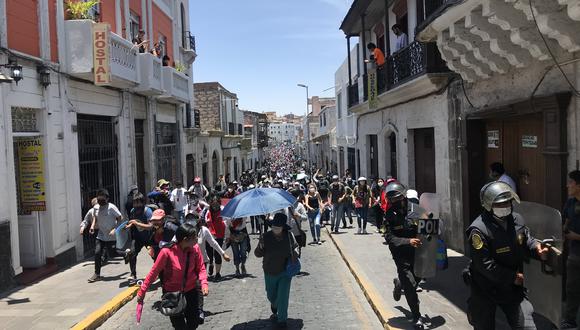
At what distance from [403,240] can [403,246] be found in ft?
0.36

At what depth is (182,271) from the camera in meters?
5.22

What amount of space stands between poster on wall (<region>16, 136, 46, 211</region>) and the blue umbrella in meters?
4.73

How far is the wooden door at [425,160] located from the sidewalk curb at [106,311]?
303 inches

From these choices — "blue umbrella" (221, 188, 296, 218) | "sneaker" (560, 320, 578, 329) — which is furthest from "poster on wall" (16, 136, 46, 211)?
"sneaker" (560, 320, 578, 329)

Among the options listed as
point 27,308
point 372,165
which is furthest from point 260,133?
point 27,308

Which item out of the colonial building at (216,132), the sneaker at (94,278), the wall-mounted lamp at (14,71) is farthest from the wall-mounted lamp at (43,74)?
the colonial building at (216,132)

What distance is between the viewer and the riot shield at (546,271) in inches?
184

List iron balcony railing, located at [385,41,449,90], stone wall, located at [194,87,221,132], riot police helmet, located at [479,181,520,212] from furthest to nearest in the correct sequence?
1. stone wall, located at [194,87,221,132]
2. iron balcony railing, located at [385,41,449,90]
3. riot police helmet, located at [479,181,520,212]

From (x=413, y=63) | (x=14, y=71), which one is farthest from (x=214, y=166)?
(x=14, y=71)

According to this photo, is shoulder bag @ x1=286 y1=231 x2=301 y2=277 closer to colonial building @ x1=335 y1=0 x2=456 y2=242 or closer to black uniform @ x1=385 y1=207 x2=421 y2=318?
black uniform @ x1=385 y1=207 x2=421 y2=318

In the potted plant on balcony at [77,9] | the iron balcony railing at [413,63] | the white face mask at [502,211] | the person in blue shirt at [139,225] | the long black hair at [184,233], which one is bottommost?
the person in blue shirt at [139,225]

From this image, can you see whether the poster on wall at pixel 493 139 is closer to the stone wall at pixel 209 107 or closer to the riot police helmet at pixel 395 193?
the riot police helmet at pixel 395 193

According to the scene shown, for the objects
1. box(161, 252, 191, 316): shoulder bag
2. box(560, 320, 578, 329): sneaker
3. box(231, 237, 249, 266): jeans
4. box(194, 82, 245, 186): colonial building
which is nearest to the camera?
box(560, 320, 578, 329): sneaker

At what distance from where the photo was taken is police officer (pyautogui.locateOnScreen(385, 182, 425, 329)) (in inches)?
232
